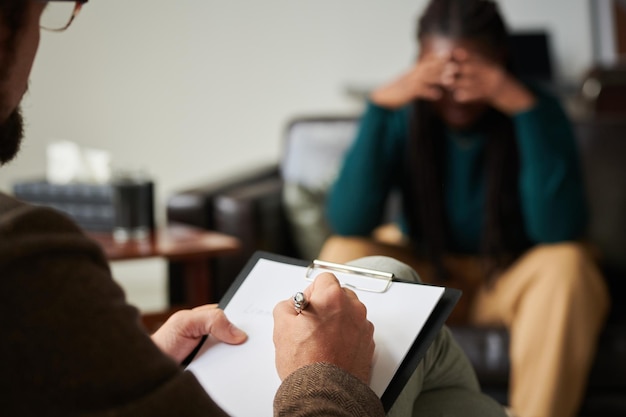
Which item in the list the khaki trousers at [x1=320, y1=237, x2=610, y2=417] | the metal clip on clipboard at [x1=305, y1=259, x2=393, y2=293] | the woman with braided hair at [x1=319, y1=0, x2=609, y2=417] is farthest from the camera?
the woman with braided hair at [x1=319, y1=0, x2=609, y2=417]

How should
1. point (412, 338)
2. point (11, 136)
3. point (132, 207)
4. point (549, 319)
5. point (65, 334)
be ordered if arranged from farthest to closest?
point (132, 207) → point (549, 319) → point (412, 338) → point (11, 136) → point (65, 334)

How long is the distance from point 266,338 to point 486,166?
4.01 ft

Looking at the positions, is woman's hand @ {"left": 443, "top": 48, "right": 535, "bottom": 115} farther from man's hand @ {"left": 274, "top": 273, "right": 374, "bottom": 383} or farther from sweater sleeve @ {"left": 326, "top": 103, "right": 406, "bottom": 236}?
man's hand @ {"left": 274, "top": 273, "right": 374, "bottom": 383}

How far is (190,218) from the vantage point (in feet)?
7.70

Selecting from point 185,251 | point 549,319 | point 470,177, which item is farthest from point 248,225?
point 549,319

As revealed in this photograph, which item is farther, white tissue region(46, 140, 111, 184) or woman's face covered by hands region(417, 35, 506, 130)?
white tissue region(46, 140, 111, 184)

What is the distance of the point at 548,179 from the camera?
1939 millimetres

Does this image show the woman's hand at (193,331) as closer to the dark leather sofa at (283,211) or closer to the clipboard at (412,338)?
the clipboard at (412,338)

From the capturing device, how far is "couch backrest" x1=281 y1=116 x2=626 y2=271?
2.21m

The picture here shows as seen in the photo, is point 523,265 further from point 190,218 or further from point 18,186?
point 18,186

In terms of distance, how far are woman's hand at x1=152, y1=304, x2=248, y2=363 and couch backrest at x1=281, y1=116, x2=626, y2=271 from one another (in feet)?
4.72

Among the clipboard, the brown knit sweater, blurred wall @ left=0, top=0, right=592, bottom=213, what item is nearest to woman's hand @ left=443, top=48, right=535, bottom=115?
the clipboard

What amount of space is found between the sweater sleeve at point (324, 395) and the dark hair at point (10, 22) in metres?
0.35

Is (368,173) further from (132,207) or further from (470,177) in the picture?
(132,207)
